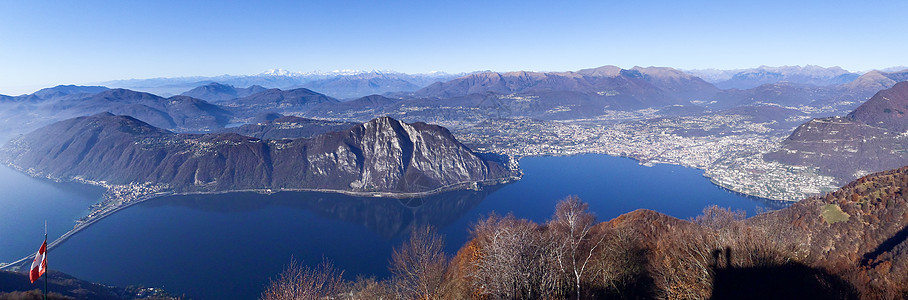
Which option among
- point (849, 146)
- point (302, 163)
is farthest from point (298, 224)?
point (849, 146)

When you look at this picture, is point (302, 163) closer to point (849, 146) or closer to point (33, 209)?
point (33, 209)

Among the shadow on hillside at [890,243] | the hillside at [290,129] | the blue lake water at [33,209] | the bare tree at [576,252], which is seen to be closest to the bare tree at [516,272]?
the bare tree at [576,252]

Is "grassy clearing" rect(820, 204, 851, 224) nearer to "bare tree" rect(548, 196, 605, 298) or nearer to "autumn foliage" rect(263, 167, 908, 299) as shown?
"autumn foliage" rect(263, 167, 908, 299)

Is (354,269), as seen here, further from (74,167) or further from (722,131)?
(722,131)

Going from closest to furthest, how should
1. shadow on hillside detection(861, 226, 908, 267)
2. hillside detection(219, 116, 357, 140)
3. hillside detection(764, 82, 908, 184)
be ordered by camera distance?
1. shadow on hillside detection(861, 226, 908, 267)
2. hillside detection(764, 82, 908, 184)
3. hillside detection(219, 116, 357, 140)

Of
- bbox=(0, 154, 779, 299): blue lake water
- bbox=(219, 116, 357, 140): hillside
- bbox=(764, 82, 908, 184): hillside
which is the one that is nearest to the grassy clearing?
bbox=(0, 154, 779, 299): blue lake water

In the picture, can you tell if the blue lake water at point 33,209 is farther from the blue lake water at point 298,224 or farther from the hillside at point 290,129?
the hillside at point 290,129

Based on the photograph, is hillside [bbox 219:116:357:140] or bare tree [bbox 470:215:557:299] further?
hillside [bbox 219:116:357:140]
